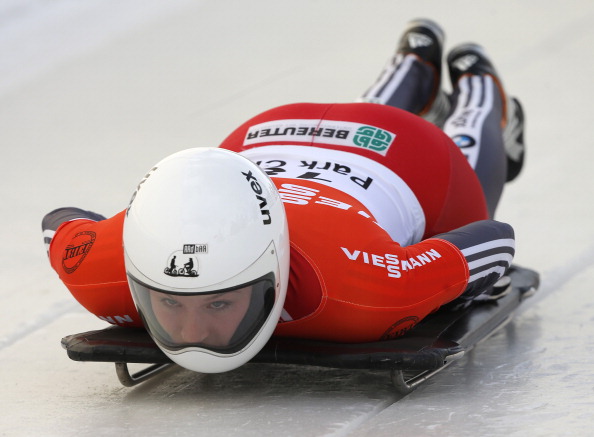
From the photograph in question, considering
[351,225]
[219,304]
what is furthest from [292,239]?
[219,304]

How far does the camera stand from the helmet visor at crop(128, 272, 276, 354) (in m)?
2.90

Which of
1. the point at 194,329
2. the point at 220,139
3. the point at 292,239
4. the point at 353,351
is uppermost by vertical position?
the point at 292,239

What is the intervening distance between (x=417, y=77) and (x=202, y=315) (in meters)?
2.50

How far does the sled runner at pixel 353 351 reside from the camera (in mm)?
3105

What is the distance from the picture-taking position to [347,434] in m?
2.97

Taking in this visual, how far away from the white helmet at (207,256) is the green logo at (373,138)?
82 cm

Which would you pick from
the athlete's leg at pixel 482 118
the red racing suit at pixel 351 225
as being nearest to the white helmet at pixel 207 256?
the red racing suit at pixel 351 225

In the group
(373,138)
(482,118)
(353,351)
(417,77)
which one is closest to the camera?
(353,351)

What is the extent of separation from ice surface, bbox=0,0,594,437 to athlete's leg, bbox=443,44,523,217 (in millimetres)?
462

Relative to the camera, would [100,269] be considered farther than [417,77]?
No

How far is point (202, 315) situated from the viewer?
2922 millimetres

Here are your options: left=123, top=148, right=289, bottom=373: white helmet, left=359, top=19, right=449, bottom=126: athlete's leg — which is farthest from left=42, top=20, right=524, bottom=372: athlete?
left=359, top=19, right=449, bottom=126: athlete's leg

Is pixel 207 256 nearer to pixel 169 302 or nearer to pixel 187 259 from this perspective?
pixel 187 259

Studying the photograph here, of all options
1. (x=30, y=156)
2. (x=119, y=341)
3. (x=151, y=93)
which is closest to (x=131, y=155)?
(x=30, y=156)
